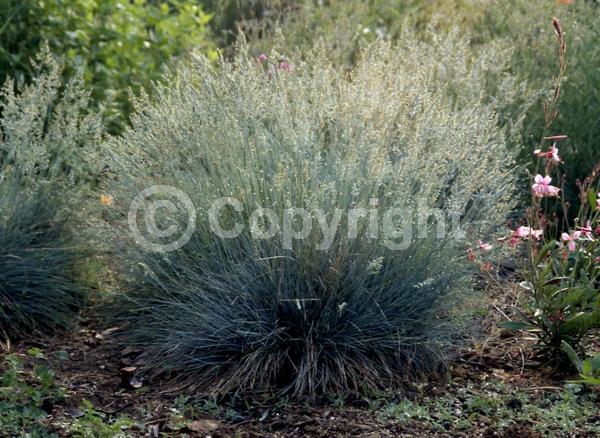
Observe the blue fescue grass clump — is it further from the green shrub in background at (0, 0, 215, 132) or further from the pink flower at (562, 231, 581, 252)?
the pink flower at (562, 231, 581, 252)

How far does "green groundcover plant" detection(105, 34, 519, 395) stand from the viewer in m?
3.44

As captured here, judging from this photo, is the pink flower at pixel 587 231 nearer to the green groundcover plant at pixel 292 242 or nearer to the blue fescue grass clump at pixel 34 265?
the green groundcover plant at pixel 292 242

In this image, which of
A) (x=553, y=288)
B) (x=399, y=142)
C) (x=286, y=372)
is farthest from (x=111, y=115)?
(x=553, y=288)

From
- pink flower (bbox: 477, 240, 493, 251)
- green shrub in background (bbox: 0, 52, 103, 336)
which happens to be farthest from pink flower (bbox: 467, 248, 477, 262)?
green shrub in background (bbox: 0, 52, 103, 336)

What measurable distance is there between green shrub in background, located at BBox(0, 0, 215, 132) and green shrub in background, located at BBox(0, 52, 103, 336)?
3.12 feet

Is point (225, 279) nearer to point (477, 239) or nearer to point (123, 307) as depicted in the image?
point (123, 307)

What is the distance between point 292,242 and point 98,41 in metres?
2.80

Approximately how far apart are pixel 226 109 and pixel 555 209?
1.92 metres

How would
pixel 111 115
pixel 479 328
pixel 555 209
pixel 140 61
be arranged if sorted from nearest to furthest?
1. pixel 479 328
2. pixel 555 209
3. pixel 111 115
4. pixel 140 61

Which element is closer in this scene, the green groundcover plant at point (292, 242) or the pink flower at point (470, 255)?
the green groundcover plant at point (292, 242)

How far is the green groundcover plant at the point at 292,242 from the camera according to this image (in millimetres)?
3436

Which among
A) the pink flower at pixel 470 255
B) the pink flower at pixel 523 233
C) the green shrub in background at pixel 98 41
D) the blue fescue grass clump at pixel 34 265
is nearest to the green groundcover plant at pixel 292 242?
the pink flower at pixel 470 255

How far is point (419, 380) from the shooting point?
3482 millimetres

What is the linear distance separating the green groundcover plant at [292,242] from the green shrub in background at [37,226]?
0.26 meters
